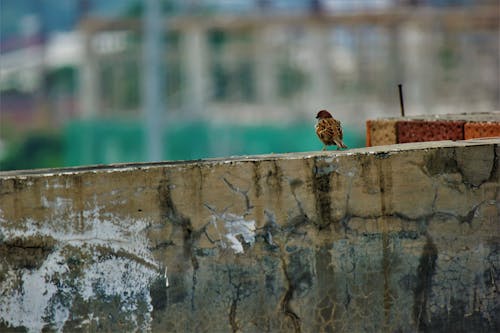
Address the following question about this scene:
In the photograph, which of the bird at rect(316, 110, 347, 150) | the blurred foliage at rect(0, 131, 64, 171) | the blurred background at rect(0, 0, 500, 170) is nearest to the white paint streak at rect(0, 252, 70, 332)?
the bird at rect(316, 110, 347, 150)

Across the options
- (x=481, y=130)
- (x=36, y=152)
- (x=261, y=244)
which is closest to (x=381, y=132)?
(x=481, y=130)

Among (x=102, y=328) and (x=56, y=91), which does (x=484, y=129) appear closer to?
(x=102, y=328)

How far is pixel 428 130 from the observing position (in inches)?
220

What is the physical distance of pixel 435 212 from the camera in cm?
436

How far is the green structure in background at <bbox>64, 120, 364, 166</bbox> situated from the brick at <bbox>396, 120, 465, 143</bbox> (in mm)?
22173

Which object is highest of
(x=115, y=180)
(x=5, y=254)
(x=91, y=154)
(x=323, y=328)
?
(x=91, y=154)

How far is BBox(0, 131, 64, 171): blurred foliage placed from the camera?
38.4 metres

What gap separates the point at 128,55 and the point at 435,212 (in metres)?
31.4

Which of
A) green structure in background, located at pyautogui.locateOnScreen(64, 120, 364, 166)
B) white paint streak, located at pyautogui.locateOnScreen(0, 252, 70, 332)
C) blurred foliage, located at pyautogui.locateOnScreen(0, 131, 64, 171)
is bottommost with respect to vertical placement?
white paint streak, located at pyautogui.locateOnScreen(0, 252, 70, 332)

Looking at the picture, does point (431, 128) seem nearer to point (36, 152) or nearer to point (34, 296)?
point (34, 296)

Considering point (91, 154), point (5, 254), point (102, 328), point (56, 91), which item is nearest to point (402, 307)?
point (102, 328)

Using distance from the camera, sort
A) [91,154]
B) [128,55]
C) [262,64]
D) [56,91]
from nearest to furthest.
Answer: [91,154]
[262,64]
[128,55]
[56,91]

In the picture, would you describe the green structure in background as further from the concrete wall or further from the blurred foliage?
the concrete wall

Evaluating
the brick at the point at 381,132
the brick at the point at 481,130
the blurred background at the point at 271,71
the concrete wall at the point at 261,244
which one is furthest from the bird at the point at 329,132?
the blurred background at the point at 271,71
